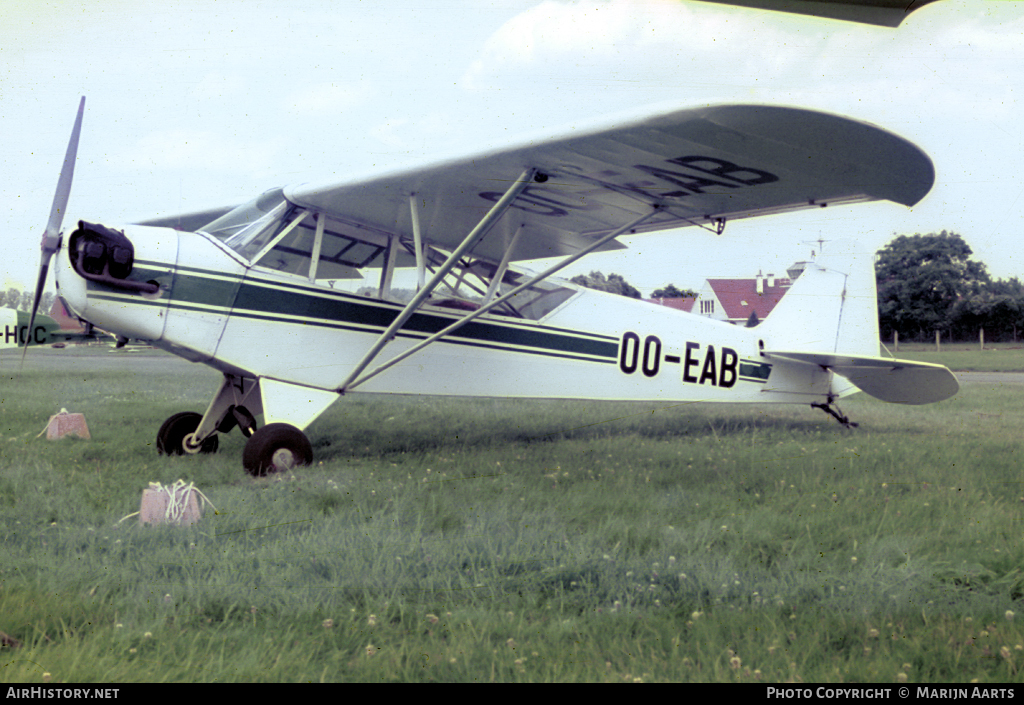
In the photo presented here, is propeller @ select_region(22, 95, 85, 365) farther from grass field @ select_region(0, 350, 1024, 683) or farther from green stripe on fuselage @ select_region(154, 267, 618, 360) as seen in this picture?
green stripe on fuselage @ select_region(154, 267, 618, 360)

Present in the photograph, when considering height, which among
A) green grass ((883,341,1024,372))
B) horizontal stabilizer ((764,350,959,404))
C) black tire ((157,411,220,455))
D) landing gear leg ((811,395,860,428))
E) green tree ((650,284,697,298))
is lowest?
black tire ((157,411,220,455))

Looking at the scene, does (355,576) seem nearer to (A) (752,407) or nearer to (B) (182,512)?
(B) (182,512)

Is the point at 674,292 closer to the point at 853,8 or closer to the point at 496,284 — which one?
the point at 853,8

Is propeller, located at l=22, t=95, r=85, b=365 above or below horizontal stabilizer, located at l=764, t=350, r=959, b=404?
above

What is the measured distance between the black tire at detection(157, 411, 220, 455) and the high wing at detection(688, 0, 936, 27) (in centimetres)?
475

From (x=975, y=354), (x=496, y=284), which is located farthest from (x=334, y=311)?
(x=975, y=354)

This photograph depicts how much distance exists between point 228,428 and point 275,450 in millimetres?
1462

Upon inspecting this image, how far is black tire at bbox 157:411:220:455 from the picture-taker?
184 inches

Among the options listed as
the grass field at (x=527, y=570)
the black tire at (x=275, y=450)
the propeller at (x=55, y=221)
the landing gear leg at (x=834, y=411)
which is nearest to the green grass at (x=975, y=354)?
the grass field at (x=527, y=570)

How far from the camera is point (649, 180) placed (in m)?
3.60

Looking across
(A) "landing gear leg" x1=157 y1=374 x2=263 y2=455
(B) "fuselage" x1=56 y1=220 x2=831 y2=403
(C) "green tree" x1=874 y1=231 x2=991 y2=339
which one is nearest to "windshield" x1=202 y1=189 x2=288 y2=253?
(B) "fuselage" x1=56 y1=220 x2=831 y2=403

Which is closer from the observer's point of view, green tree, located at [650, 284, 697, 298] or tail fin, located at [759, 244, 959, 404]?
green tree, located at [650, 284, 697, 298]

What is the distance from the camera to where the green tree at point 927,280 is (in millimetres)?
2312
